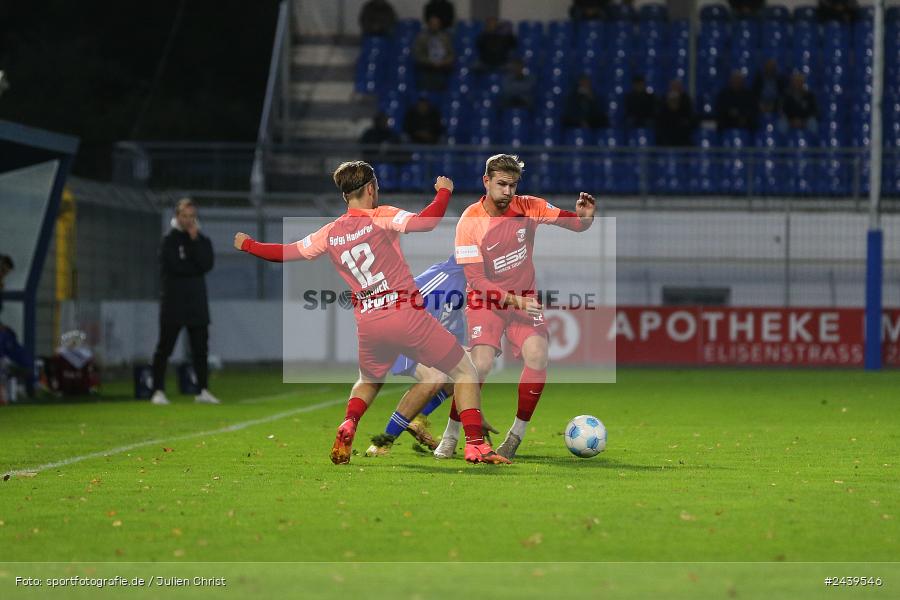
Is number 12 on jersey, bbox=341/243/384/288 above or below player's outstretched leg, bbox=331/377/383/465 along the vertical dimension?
above

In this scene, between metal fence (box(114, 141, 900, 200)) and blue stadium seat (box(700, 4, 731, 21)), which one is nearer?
metal fence (box(114, 141, 900, 200))

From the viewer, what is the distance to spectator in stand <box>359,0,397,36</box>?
30.6 m

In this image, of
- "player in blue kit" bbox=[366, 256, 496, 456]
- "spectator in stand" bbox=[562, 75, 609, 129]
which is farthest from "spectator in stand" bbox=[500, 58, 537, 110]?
"player in blue kit" bbox=[366, 256, 496, 456]

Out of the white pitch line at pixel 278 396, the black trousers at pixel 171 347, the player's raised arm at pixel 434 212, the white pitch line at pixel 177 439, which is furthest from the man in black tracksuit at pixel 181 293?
the player's raised arm at pixel 434 212

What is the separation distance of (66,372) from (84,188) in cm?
400

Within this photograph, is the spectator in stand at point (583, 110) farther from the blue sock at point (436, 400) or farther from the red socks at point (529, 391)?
the red socks at point (529, 391)

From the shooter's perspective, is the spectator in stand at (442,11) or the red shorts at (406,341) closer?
the red shorts at (406,341)

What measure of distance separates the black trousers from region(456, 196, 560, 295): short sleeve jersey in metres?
6.94

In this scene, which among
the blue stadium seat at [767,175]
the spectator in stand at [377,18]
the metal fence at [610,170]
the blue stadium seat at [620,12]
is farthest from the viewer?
the spectator in stand at [377,18]

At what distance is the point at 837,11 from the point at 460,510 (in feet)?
82.3

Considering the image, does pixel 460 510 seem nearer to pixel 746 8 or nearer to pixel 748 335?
pixel 748 335

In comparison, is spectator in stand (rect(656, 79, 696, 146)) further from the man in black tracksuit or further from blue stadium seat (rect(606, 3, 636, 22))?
the man in black tracksuit

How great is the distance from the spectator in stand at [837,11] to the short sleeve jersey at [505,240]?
72.4 feet

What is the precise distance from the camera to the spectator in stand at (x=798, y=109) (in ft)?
90.2
